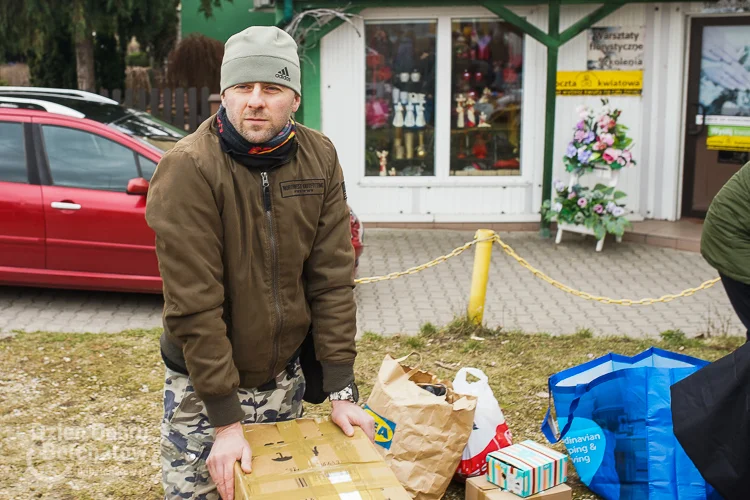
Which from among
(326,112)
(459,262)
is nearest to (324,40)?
(326,112)

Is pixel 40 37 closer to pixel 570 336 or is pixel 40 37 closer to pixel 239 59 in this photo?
pixel 570 336

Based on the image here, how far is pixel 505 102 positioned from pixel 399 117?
50.2 inches

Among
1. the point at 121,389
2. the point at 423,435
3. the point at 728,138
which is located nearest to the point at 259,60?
the point at 423,435

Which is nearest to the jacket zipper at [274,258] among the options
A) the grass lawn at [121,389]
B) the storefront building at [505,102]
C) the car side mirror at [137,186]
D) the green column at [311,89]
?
the grass lawn at [121,389]

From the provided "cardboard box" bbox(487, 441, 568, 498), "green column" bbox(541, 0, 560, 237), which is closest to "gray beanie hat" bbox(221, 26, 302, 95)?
"cardboard box" bbox(487, 441, 568, 498)

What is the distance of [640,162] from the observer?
11.4 metres

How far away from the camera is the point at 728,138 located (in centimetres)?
1117

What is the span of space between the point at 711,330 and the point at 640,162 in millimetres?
4062

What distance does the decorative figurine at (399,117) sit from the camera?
11.6m

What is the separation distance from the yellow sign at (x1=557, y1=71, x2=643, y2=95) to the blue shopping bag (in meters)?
7.02

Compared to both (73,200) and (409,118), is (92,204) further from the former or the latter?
(409,118)

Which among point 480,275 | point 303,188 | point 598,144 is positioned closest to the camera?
point 303,188

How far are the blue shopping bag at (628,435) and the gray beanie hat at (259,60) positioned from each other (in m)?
2.22

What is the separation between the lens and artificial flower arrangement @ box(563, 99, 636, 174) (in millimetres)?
10383
